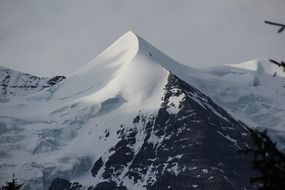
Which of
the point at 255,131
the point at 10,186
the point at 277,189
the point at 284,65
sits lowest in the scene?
the point at 277,189

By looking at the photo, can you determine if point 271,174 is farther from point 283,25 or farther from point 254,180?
point 283,25

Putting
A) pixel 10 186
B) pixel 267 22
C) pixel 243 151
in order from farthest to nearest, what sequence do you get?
pixel 10 186
pixel 243 151
pixel 267 22

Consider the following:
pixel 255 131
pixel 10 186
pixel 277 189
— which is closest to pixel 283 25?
pixel 255 131

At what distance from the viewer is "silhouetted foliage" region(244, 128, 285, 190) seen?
19.6m

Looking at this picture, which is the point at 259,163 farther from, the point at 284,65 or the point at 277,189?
the point at 284,65

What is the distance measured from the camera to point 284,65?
20.2m

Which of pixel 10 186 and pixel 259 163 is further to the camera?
pixel 10 186

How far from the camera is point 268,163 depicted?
65.6 ft

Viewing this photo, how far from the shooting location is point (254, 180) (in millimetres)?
19828

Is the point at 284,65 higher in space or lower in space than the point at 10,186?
lower

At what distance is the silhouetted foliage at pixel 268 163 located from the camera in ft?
64.4

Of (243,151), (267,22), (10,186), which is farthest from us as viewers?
(10,186)

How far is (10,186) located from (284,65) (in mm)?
17419

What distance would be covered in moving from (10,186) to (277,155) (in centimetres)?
1717
